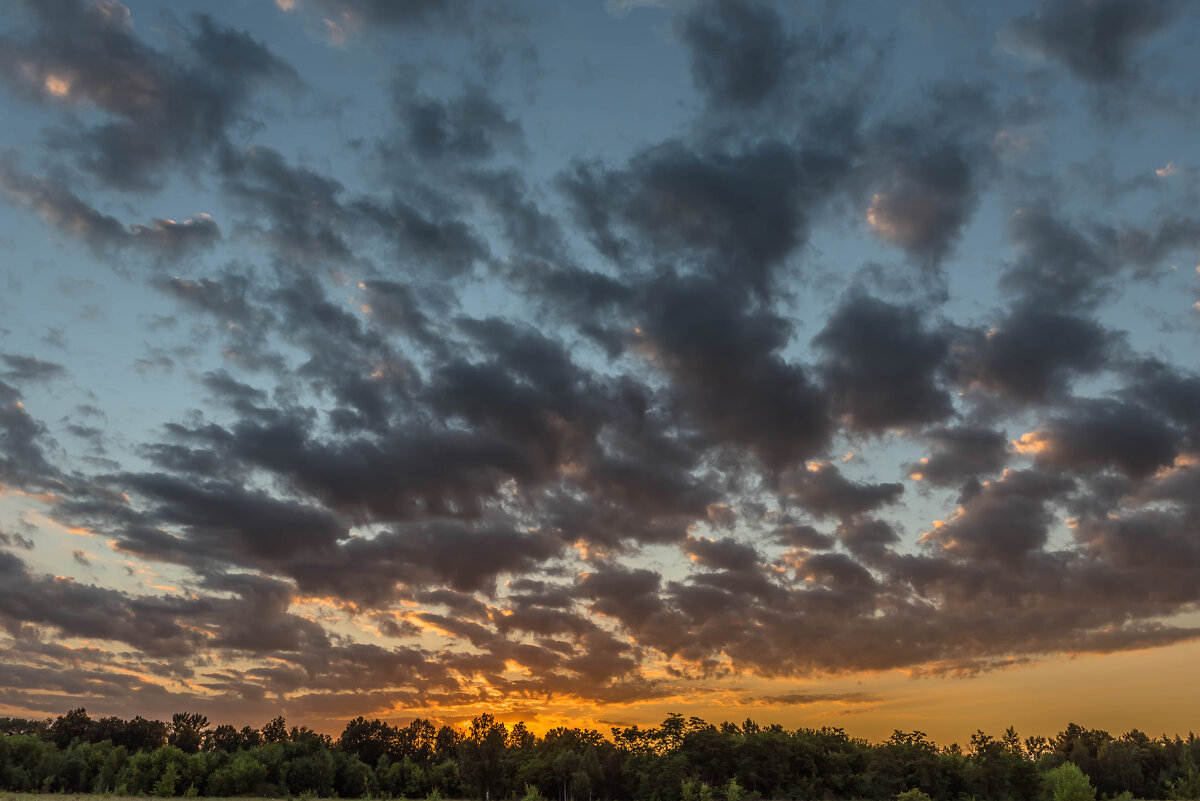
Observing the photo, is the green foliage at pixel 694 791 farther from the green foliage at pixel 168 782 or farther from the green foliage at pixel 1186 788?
the green foliage at pixel 1186 788

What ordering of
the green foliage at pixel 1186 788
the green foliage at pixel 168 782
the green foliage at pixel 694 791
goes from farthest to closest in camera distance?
the green foliage at pixel 1186 788
the green foliage at pixel 168 782
the green foliage at pixel 694 791

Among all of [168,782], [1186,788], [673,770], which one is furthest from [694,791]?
[1186,788]

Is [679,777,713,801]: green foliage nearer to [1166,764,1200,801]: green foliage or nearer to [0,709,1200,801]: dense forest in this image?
[0,709,1200,801]: dense forest

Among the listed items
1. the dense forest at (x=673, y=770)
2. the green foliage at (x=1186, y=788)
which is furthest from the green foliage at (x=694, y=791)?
the green foliage at (x=1186, y=788)

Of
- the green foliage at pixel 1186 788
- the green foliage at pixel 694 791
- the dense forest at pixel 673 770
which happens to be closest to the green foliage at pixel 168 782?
the dense forest at pixel 673 770

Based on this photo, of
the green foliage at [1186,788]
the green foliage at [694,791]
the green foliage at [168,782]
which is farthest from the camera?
the green foliage at [1186,788]

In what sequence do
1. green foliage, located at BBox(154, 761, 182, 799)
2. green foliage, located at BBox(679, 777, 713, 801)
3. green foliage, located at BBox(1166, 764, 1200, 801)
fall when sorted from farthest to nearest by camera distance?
green foliage, located at BBox(1166, 764, 1200, 801)
green foliage, located at BBox(154, 761, 182, 799)
green foliage, located at BBox(679, 777, 713, 801)

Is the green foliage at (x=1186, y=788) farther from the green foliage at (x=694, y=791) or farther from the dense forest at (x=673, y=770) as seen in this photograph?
the green foliage at (x=694, y=791)

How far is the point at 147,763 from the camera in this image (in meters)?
156

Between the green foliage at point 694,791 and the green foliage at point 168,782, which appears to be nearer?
the green foliage at point 694,791

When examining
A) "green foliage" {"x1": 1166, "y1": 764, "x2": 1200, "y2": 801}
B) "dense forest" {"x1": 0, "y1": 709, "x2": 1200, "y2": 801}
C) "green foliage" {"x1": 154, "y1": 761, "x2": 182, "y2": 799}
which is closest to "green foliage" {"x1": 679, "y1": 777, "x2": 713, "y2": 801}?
"dense forest" {"x1": 0, "y1": 709, "x2": 1200, "y2": 801}

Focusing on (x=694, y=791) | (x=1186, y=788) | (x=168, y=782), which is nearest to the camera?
(x=168, y=782)

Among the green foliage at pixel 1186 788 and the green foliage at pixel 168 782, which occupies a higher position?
the green foliage at pixel 168 782

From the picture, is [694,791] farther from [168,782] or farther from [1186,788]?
[1186,788]
